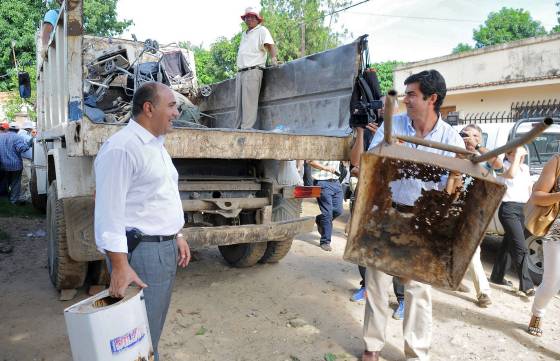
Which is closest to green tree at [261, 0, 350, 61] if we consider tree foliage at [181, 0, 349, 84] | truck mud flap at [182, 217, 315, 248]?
tree foliage at [181, 0, 349, 84]

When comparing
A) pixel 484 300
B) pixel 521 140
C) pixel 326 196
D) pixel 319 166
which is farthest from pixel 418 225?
pixel 326 196

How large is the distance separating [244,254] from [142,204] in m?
2.80

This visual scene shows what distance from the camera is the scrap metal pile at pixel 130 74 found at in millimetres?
5024

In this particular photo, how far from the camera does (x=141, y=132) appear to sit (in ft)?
6.39

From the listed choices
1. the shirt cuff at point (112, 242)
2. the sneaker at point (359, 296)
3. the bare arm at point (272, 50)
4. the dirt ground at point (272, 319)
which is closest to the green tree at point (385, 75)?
the bare arm at point (272, 50)

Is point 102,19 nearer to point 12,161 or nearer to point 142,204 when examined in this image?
point 12,161

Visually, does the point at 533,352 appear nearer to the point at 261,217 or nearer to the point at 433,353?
the point at 433,353

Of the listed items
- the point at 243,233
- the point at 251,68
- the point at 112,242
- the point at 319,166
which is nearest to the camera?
the point at 112,242

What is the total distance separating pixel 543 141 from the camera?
5.35 metres

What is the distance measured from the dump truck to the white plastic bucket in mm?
1303

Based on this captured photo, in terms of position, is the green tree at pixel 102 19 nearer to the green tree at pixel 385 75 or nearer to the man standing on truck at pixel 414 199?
the green tree at pixel 385 75

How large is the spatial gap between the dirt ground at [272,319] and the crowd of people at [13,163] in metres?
4.20

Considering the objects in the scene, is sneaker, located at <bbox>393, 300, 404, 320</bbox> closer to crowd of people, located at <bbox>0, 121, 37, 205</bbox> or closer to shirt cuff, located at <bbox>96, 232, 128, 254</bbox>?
shirt cuff, located at <bbox>96, 232, 128, 254</bbox>

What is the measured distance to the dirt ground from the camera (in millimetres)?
3033
